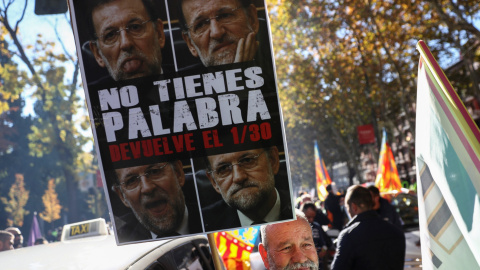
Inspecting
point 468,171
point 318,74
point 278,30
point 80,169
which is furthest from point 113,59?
point 318,74

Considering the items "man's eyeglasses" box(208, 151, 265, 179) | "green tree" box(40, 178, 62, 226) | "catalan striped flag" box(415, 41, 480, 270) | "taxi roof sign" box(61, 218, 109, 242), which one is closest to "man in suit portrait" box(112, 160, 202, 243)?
"man's eyeglasses" box(208, 151, 265, 179)

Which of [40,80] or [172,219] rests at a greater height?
[40,80]

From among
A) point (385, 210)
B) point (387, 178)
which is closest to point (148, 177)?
point (385, 210)

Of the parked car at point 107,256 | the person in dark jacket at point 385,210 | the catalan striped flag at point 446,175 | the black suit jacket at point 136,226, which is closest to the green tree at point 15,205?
the person in dark jacket at point 385,210

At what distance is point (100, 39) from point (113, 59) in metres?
0.10

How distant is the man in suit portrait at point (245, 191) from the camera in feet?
9.68

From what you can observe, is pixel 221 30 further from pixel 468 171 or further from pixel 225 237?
pixel 225 237

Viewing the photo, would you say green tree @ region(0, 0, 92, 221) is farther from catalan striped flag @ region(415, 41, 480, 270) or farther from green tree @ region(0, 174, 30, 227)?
catalan striped flag @ region(415, 41, 480, 270)

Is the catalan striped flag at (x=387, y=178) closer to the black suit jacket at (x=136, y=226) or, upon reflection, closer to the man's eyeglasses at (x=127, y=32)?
the black suit jacket at (x=136, y=226)

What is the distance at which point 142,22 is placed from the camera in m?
2.99

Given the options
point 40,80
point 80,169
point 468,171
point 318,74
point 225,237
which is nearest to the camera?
point 468,171

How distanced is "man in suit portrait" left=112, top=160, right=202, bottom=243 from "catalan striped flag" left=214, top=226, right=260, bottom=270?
11.5ft

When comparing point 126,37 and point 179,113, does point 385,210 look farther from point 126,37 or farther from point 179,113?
point 126,37

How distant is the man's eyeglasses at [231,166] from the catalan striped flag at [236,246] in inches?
141
